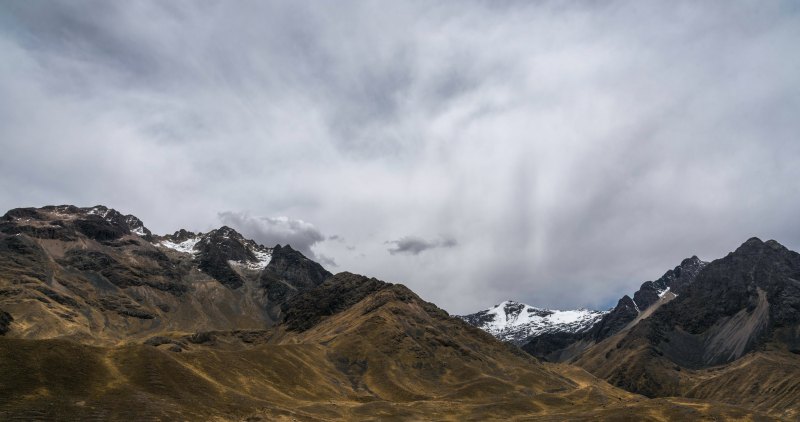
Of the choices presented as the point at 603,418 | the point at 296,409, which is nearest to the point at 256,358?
the point at 296,409

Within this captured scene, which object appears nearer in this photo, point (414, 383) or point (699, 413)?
point (699, 413)

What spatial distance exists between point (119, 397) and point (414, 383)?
11623cm

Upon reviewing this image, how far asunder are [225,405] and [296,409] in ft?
63.8

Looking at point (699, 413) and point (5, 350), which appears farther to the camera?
point (699, 413)

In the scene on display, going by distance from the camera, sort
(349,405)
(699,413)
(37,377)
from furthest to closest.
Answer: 1. (349,405)
2. (699,413)
3. (37,377)

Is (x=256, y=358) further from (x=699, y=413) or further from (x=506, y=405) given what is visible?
(x=699, y=413)

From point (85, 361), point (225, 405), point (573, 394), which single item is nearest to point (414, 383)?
point (573, 394)

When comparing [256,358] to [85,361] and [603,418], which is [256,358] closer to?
[85,361]

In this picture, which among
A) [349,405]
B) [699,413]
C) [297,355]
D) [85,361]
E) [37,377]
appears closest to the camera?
[37,377]

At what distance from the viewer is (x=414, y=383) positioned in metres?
189

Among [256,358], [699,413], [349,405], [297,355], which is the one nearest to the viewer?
[699,413]

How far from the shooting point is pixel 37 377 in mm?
86250

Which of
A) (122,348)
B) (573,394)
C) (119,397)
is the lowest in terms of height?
(119,397)

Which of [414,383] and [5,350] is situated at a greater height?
[414,383]
